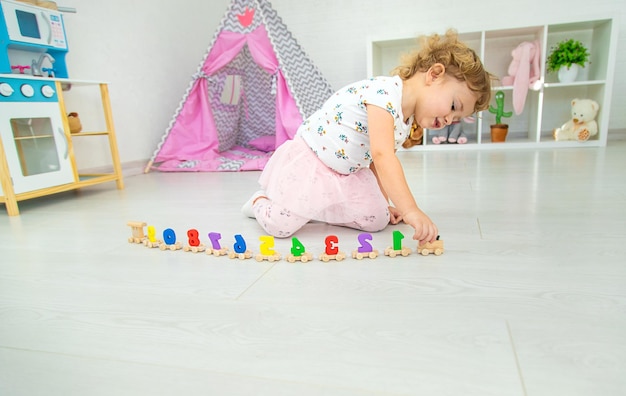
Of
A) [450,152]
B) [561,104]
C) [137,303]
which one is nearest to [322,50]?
[450,152]

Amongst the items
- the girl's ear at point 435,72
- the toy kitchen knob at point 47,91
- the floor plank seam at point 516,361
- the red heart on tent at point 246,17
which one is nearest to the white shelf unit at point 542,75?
the red heart on tent at point 246,17

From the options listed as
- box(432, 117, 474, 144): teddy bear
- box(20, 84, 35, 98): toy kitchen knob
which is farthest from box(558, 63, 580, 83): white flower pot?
box(20, 84, 35, 98): toy kitchen knob

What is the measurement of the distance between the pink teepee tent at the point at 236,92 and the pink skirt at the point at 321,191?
4.02 feet

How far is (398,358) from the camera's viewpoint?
1.69 ft

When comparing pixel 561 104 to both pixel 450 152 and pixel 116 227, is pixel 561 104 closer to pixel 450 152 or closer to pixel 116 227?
pixel 450 152

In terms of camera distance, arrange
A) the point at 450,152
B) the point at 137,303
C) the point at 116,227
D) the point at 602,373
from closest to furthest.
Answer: the point at 602,373 < the point at 137,303 < the point at 116,227 < the point at 450,152

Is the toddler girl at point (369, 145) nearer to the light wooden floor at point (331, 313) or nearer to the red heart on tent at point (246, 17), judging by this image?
the light wooden floor at point (331, 313)

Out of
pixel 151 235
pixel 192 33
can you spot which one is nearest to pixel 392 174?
pixel 151 235

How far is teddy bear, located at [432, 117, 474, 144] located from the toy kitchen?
2.21 metres

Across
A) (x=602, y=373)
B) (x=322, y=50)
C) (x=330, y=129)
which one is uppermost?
(x=322, y=50)

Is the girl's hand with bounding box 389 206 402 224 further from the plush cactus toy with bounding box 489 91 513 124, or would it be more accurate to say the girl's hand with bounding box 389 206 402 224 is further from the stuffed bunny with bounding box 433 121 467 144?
the plush cactus toy with bounding box 489 91 513 124

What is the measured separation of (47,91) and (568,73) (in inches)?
116

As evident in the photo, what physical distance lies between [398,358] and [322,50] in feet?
10.5

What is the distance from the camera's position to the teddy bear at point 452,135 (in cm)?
289
